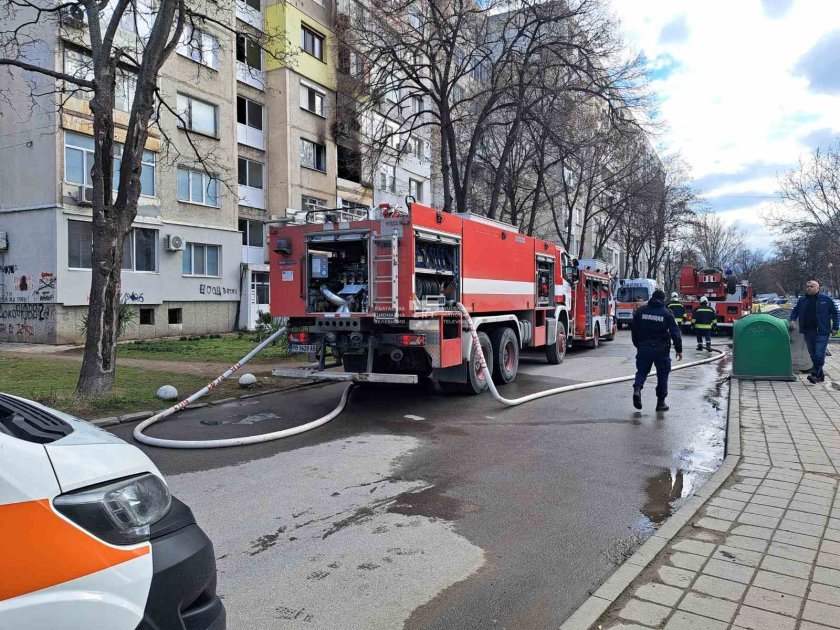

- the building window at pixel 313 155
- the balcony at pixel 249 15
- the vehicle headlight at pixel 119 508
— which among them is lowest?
the vehicle headlight at pixel 119 508

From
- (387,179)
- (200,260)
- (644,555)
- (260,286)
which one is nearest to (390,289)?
(644,555)

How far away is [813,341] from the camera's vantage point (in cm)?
1156

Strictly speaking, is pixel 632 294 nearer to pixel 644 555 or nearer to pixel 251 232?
pixel 251 232

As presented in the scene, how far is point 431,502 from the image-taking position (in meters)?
5.04

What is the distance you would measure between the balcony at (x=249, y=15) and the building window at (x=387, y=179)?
31.8 ft

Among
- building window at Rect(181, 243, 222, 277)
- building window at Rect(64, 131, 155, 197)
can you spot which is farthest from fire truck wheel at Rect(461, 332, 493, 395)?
building window at Rect(181, 243, 222, 277)

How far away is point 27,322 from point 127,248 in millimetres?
3776

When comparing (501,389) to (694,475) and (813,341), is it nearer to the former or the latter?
(694,475)

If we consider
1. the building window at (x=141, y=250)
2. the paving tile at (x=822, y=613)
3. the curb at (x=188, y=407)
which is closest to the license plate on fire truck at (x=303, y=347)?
the curb at (x=188, y=407)

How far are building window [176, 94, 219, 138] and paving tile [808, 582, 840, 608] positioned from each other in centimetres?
2332

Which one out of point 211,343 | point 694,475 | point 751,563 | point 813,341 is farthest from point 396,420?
point 211,343

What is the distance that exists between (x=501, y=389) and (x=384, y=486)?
572 cm

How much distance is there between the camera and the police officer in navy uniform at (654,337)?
870cm

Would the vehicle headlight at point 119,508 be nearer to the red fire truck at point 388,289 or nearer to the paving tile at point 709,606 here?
the paving tile at point 709,606
